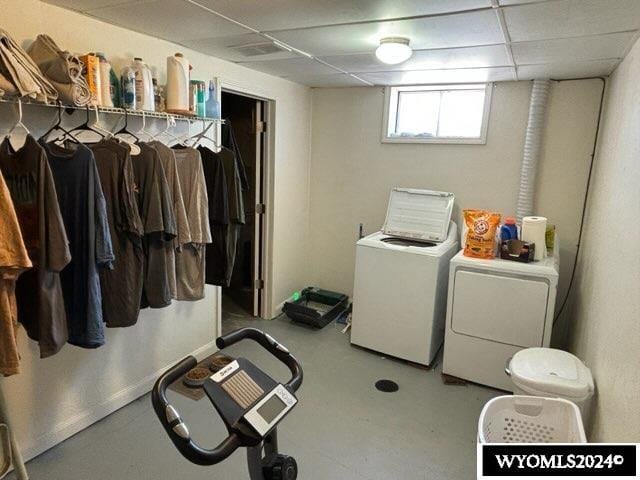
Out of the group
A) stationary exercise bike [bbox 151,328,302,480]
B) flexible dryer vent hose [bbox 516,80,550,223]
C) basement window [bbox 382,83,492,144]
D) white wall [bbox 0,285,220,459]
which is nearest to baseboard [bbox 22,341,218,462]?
white wall [bbox 0,285,220,459]

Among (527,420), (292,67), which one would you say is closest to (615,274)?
(527,420)

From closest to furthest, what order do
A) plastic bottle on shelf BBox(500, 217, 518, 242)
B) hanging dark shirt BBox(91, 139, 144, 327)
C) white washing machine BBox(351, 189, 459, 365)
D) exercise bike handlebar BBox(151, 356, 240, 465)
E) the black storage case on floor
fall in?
exercise bike handlebar BBox(151, 356, 240, 465) → hanging dark shirt BBox(91, 139, 144, 327) → plastic bottle on shelf BBox(500, 217, 518, 242) → white washing machine BBox(351, 189, 459, 365) → the black storage case on floor

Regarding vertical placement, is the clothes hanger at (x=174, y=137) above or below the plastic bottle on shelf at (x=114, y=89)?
below

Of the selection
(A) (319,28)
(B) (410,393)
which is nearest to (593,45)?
(A) (319,28)

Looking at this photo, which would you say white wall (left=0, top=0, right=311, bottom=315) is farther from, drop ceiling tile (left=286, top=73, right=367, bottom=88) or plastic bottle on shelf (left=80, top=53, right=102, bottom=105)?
plastic bottle on shelf (left=80, top=53, right=102, bottom=105)

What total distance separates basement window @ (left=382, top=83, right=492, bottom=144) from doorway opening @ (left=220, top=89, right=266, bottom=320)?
3.91ft

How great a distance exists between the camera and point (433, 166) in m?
3.66

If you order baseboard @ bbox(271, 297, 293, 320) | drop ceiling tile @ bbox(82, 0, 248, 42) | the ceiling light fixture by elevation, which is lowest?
baseboard @ bbox(271, 297, 293, 320)

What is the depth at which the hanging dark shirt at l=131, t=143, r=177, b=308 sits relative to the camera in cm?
213

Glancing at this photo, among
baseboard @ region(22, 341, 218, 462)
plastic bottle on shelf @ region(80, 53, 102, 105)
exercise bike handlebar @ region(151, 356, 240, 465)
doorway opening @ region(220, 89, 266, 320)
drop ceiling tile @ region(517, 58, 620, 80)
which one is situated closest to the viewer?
exercise bike handlebar @ region(151, 356, 240, 465)

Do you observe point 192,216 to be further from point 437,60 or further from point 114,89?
point 437,60

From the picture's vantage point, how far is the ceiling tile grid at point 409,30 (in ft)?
Answer: 5.62

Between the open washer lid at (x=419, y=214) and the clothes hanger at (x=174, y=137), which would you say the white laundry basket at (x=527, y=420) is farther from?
the clothes hanger at (x=174, y=137)

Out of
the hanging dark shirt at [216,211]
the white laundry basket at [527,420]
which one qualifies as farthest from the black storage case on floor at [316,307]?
the white laundry basket at [527,420]
